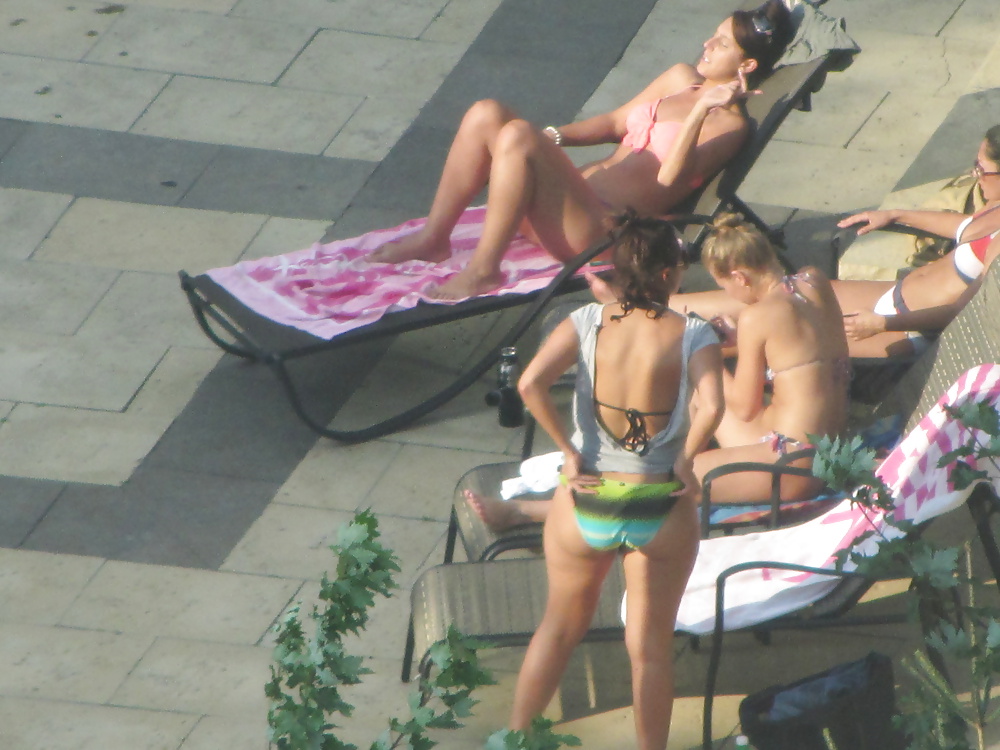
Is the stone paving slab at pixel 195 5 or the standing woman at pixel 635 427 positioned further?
the stone paving slab at pixel 195 5

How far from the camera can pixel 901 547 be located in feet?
10.4

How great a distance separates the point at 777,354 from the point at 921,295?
38.5 inches

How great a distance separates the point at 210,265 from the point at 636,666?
11.0 ft

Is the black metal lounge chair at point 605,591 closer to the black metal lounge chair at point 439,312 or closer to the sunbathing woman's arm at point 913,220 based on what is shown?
the sunbathing woman's arm at point 913,220

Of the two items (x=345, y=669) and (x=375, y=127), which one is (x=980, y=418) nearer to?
(x=345, y=669)

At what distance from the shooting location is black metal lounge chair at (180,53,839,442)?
5742 millimetres

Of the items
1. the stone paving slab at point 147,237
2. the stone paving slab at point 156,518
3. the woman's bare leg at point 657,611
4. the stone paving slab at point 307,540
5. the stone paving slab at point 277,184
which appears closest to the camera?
the woman's bare leg at point 657,611

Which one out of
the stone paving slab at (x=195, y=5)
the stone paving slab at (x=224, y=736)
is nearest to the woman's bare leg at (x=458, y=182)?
the stone paving slab at (x=224, y=736)

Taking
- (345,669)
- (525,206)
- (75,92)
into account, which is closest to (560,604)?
(345,669)

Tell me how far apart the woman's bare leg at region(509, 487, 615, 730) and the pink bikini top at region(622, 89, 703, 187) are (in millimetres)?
2540

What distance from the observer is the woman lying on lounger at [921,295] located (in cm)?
527

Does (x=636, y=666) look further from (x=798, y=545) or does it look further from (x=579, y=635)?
(x=798, y=545)

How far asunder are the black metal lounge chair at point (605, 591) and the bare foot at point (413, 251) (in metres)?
1.68

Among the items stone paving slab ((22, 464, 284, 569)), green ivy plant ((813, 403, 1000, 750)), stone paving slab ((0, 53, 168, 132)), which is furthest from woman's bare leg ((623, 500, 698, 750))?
stone paving slab ((0, 53, 168, 132))
